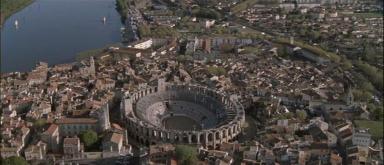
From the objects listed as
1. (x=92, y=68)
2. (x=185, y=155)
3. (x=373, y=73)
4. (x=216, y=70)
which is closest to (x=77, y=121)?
(x=185, y=155)

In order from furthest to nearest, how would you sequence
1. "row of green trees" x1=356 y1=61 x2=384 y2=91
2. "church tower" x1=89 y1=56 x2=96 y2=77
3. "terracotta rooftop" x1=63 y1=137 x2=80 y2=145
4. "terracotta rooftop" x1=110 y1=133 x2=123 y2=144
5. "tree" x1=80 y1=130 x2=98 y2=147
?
"church tower" x1=89 y1=56 x2=96 y2=77, "row of green trees" x1=356 y1=61 x2=384 y2=91, "tree" x1=80 y1=130 x2=98 y2=147, "terracotta rooftop" x1=110 y1=133 x2=123 y2=144, "terracotta rooftop" x1=63 y1=137 x2=80 y2=145

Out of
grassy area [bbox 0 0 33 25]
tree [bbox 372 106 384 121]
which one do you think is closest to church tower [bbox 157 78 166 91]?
tree [bbox 372 106 384 121]

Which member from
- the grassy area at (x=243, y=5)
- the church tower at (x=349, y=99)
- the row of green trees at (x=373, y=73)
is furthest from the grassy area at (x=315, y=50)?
the grassy area at (x=243, y=5)

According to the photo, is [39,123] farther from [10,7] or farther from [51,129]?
[10,7]

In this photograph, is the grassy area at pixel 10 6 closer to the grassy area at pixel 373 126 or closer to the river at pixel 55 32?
the river at pixel 55 32

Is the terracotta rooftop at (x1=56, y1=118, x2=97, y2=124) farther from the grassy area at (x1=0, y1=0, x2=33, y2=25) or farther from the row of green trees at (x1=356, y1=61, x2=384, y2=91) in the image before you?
the grassy area at (x1=0, y1=0, x2=33, y2=25)
